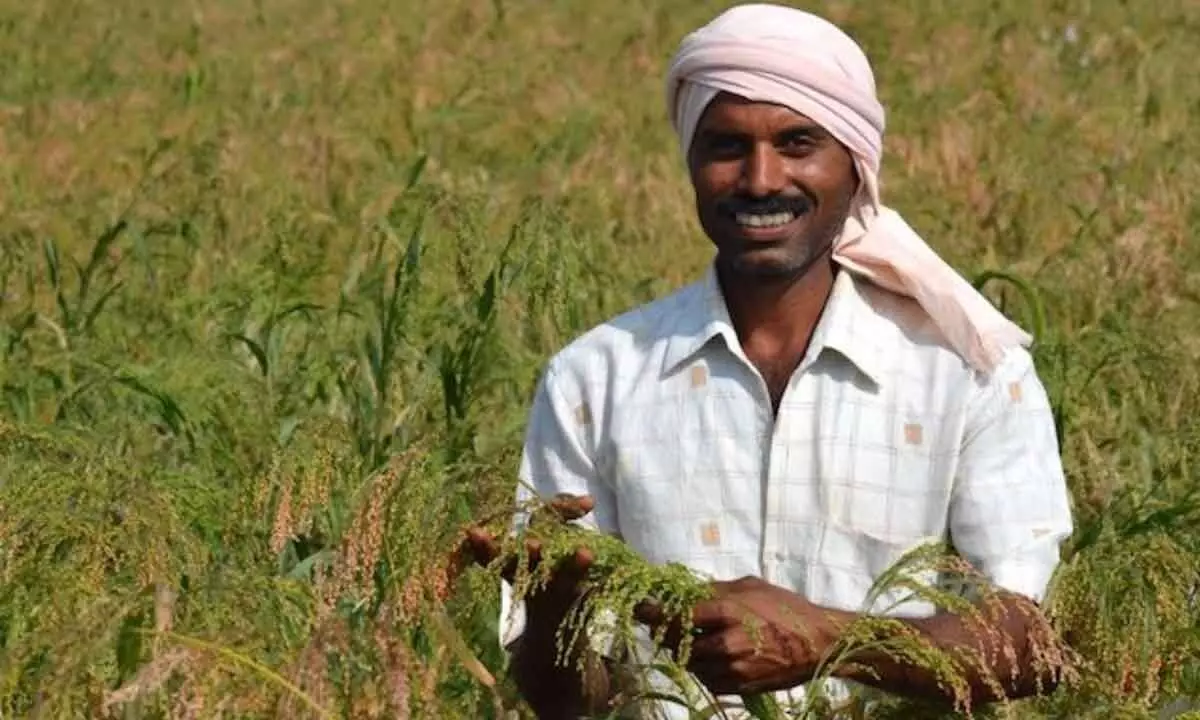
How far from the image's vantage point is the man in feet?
10.4

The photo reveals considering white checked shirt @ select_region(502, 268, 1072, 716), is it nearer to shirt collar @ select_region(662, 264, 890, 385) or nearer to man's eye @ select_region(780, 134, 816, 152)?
shirt collar @ select_region(662, 264, 890, 385)

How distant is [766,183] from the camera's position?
124 inches

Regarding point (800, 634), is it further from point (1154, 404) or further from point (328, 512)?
point (1154, 404)

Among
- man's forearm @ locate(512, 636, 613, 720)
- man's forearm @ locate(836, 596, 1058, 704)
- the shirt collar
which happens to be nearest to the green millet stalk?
man's forearm @ locate(836, 596, 1058, 704)

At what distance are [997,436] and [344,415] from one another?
2.02 metres

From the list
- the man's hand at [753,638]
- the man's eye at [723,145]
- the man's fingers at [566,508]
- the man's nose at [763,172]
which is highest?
the man's eye at [723,145]

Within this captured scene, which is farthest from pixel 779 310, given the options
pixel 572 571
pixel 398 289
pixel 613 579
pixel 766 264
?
pixel 398 289

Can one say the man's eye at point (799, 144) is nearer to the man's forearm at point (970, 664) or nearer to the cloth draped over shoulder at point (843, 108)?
the cloth draped over shoulder at point (843, 108)

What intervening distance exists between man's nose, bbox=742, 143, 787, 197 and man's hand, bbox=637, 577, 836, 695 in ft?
1.73

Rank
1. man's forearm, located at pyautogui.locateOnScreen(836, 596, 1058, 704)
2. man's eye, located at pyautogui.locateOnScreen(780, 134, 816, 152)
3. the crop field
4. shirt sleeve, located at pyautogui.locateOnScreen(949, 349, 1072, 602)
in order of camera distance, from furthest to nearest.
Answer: man's eye, located at pyautogui.locateOnScreen(780, 134, 816, 152)
shirt sleeve, located at pyautogui.locateOnScreen(949, 349, 1072, 602)
man's forearm, located at pyautogui.locateOnScreen(836, 596, 1058, 704)
the crop field

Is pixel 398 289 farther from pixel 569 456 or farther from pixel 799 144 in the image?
pixel 799 144

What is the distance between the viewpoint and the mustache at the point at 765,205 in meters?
3.17

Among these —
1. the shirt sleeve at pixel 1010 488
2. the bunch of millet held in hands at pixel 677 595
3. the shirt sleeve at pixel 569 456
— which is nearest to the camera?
the bunch of millet held in hands at pixel 677 595

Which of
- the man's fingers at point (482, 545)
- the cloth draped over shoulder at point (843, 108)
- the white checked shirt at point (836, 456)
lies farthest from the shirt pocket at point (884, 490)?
the man's fingers at point (482, 545)
